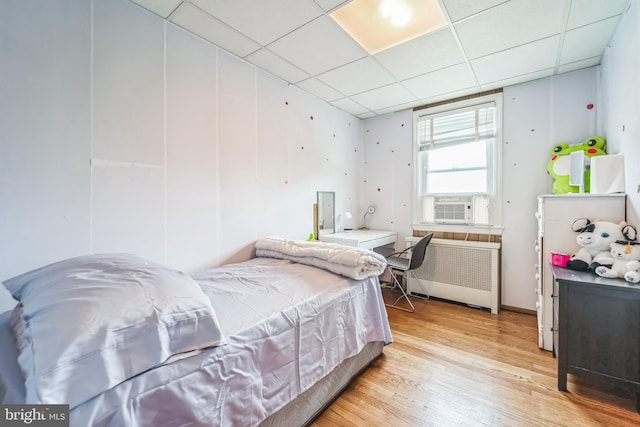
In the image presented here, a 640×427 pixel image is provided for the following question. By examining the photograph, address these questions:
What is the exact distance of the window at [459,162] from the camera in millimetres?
3096

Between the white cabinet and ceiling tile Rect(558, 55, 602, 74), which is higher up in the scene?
ceiling tile Rect(558, 55, 602, 74)

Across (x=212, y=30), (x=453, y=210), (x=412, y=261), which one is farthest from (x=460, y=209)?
(x=212, y=30)

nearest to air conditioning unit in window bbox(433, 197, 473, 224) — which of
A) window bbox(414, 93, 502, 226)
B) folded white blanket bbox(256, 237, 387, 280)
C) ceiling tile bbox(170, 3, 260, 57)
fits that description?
window bbox(414, 93, 502, 226)

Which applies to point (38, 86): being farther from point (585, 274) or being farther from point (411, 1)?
point (585, 274)

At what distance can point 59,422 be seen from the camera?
2.22ft

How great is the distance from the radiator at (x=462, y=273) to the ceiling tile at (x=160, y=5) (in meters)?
3.27

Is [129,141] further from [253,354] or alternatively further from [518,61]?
[518,61]

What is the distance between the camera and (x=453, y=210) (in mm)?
3285

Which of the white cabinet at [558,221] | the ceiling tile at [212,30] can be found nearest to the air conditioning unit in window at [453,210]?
the white cabinet at [558,221]

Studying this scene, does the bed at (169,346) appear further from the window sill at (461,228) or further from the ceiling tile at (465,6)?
the window sill at (461,228)

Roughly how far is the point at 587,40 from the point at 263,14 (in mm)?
2584

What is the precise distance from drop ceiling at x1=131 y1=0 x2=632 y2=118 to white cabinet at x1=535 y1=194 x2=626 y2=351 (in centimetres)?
128

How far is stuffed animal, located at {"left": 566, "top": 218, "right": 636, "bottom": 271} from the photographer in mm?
1764

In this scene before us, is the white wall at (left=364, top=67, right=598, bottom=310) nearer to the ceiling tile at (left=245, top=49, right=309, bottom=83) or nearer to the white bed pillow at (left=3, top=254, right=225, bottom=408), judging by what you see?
the ceiling tile at (left=245, top=49, right=309, bottom=83)
